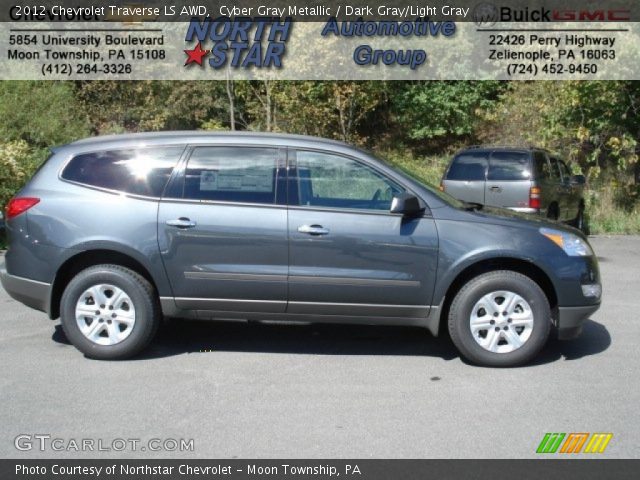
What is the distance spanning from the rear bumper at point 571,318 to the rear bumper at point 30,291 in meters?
4.12

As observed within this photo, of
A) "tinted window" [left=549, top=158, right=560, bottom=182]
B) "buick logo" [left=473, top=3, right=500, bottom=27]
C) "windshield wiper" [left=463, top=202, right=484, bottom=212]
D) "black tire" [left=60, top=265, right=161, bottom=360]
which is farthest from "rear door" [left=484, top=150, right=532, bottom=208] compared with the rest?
"buick logo" [left=473, top=3, right=500, bottom=27]

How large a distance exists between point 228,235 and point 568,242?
2727 mm

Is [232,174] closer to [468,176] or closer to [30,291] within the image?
[30,291]

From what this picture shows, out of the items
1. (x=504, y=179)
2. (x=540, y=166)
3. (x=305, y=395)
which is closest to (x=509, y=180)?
(x=504, y=179)

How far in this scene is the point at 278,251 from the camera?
233 inches

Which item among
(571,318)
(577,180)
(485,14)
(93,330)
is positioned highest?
(485,14)

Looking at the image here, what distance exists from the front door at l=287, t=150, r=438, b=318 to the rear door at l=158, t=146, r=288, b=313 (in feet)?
0.45

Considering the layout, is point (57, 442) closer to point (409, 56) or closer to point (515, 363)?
A: point (515, 363)

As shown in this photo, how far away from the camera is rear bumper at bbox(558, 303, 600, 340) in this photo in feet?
19.7

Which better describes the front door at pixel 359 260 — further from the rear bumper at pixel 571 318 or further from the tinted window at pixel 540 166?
the tinted window at pixel 540 166

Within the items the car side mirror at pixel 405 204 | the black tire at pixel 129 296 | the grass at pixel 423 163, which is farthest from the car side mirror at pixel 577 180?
the black tire at pixel 129 296

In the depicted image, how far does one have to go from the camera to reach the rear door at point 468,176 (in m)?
12.0

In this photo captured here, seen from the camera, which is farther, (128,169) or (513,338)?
(128,169)

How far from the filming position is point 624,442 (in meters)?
4.55
